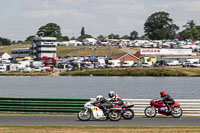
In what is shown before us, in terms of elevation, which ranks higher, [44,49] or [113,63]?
[44,49]

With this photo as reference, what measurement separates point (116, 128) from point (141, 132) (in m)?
→ 1.63

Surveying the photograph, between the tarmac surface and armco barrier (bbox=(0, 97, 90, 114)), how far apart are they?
1175 millimetres

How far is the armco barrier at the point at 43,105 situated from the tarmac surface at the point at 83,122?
118 cm

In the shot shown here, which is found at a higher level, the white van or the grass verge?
the white van

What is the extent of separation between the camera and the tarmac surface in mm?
22655

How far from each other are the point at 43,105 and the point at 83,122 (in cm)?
477

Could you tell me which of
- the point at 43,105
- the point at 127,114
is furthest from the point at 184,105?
the point at 43,105

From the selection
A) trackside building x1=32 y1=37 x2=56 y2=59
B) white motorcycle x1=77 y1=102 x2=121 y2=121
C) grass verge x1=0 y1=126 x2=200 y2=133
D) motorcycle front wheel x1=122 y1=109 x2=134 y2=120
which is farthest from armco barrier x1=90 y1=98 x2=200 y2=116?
trackside building x1=32 y1=37 x2=56 y2=59

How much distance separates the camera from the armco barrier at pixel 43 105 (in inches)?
1066

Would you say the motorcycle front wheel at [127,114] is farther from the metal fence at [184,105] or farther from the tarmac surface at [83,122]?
the metal fence at [184,105]

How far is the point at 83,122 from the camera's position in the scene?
918 inches

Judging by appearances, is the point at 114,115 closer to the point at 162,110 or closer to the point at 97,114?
the point at 97,114

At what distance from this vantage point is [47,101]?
27281 mm

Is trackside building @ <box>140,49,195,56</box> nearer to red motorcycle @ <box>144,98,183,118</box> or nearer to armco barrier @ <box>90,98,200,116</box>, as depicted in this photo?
armco barrier @ <box>90,98,200,116</box>
